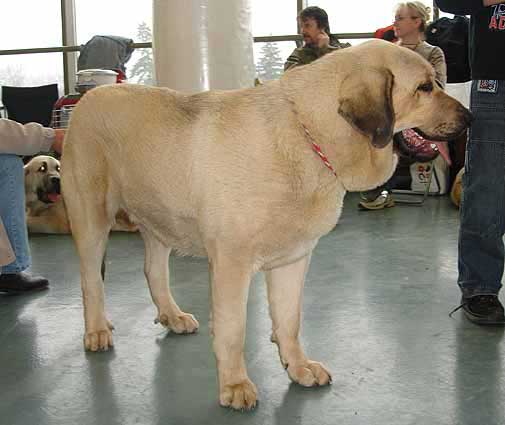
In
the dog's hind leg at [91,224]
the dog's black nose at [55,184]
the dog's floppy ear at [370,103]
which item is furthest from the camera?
the dog's black nose at [55,184]

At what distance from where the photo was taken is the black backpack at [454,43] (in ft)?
21.3

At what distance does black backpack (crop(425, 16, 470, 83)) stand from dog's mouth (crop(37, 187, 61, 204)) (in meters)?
3.71

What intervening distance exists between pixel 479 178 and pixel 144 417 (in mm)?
1706

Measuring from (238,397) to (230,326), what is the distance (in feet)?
0.75

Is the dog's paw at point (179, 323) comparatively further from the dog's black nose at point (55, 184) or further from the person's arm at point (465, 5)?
the dog's black nose at point (55, 184)

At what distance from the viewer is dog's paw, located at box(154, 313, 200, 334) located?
2.86 m

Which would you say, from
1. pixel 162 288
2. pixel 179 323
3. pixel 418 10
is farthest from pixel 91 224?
pixel 418 10

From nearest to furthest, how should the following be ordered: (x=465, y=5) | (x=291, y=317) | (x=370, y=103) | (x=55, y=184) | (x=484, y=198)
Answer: (x=370, y=103) → (x=291, y=317) → (x=465, y=5) → (x=484, y=198) → (x=55, y=184)

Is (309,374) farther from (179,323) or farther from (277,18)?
(277,18)

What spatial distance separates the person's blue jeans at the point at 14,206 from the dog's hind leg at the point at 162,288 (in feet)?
3.52

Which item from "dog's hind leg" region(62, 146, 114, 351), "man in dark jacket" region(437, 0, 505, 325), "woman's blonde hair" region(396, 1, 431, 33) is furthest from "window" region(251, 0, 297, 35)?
"dog's hind leg" region(62, 146, 114, 351)

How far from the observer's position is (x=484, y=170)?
9.47 feet

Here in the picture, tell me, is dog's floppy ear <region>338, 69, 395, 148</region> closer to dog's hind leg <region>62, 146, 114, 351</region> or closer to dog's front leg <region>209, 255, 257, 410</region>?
dog's front leg <region>209, 255, 257, 410</region>

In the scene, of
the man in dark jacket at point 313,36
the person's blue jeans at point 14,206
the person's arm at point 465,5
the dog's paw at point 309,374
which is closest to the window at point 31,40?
the man in dark jacket at point 313,36
